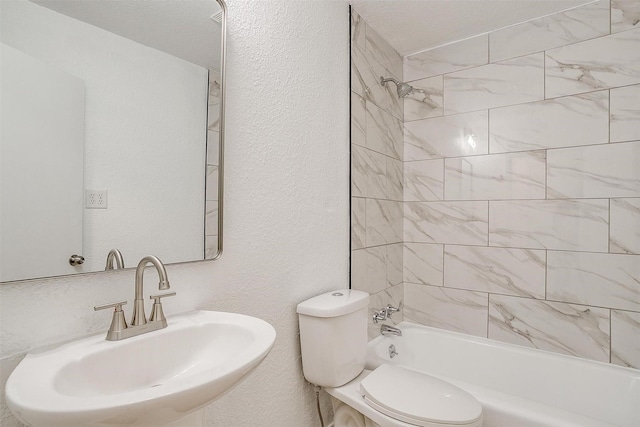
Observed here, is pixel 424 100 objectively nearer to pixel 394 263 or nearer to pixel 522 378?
pixel 394 263

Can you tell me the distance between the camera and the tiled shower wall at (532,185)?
1.81 metres

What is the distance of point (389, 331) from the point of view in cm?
200

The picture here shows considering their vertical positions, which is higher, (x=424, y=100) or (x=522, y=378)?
(x=424, y=100)

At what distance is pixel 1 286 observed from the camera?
0.72 m

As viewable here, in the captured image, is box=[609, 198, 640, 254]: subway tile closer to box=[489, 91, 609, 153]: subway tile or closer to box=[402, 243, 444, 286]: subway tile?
box=[489, 91, 609, 153]: subway tile

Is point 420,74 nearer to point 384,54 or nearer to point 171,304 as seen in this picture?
point 384,54

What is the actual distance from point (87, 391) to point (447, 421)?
1.09 meters

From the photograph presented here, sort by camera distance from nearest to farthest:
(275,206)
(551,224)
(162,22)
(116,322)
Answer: (116,322) → (162,22) → (275,206) → (551,224)

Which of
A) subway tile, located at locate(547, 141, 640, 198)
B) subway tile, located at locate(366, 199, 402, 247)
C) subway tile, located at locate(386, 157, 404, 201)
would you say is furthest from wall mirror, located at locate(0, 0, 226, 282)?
subway tile, located at locate(547, 141, 640, 198)

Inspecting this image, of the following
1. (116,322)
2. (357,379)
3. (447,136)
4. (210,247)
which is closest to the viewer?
(116,322)

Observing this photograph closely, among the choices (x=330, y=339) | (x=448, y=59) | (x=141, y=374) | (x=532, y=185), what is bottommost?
(x=330, y=339)

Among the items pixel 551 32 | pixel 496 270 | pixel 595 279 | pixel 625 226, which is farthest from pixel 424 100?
pixel 595 279

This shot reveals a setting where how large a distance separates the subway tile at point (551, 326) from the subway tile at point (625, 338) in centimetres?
3

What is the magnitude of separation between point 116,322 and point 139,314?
0.06m
